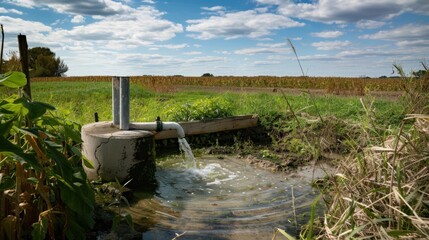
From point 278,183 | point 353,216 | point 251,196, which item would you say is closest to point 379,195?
point 353,216

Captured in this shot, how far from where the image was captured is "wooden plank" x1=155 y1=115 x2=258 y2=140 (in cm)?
641

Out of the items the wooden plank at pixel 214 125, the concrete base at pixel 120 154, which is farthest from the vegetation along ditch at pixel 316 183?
the wooden plank at pixel 214 125

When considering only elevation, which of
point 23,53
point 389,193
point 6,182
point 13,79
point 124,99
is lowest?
point 6,182

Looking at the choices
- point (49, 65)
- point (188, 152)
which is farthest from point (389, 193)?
point (49, 65)

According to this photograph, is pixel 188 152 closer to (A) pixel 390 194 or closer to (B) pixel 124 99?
(B) pixel 124 99

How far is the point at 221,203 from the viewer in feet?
13.0

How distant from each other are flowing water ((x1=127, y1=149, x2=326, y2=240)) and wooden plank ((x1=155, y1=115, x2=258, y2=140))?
90 cm

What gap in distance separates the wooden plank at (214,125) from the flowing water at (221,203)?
2.96ft

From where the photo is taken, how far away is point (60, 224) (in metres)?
2.66

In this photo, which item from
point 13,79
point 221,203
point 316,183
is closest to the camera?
point 13,79

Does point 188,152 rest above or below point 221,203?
above

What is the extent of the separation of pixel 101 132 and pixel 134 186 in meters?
0.84

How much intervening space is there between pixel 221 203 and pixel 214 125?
3.09 meters

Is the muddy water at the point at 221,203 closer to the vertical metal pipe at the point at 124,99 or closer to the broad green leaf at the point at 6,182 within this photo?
the vertical metal pipe at the point at 124,99
